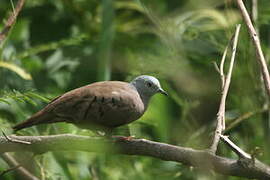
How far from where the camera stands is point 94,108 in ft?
11.3

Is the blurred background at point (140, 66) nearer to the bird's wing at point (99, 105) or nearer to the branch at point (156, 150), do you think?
the bird's wing at point (99, 105)

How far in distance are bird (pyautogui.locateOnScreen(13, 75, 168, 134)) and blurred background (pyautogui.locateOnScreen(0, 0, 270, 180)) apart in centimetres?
31

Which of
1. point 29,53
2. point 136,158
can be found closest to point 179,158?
point 136,158

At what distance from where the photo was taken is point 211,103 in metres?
5.57

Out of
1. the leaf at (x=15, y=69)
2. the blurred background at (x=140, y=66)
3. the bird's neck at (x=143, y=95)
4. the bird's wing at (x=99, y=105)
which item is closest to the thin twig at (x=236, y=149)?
the bird's wing at (x=99, y=105)

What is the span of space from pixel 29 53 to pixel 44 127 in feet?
3.03

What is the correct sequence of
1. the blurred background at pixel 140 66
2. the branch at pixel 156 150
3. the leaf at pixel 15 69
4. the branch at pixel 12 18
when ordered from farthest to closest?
the leaf at pixel 15 69
the blurred background at pixel 140 66
the branch at pixel 12 18
the branch at pixel 156 150

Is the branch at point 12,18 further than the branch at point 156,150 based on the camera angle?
Yes

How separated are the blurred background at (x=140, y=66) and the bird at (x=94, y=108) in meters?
0.31

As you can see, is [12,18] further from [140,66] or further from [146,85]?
→ [140,66]

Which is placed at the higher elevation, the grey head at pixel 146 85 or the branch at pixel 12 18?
the branch at pixel 12 18

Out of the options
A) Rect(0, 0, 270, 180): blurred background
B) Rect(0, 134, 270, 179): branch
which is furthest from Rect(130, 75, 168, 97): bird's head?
Rect(0, 134, 270, 179): branch

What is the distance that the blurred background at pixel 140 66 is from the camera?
13.9 feet

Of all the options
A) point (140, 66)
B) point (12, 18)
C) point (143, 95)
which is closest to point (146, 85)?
point (143, 95)
